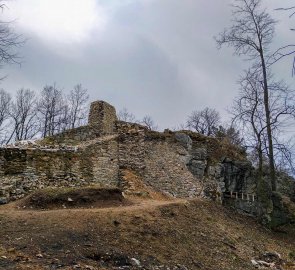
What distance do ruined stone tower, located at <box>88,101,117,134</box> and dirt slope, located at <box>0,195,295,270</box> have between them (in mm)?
7429

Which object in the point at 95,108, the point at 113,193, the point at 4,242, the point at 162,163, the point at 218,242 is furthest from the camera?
the point at 95,108

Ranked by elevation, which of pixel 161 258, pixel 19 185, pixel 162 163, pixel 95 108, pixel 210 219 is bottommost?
pixel 161 258

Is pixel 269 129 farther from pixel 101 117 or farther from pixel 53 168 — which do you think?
pixel 53 168

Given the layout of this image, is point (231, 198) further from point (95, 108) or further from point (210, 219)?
point (95, 108)

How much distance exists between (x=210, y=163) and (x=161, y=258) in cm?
1074

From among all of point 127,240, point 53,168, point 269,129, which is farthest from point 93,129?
→ point 127,240

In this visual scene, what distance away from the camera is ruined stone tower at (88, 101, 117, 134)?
21.7m

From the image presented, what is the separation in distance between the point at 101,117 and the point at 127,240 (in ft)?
38.7

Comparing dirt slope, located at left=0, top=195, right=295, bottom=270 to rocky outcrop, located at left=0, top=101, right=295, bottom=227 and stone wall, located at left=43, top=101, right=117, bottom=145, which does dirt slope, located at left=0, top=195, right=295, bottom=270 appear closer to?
rocky outcrop, located at left=0, top=101, right=295, bottom=227

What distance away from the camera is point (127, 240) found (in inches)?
420

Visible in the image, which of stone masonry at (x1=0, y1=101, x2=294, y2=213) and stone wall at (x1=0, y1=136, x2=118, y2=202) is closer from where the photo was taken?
stone wall at (x1=0, y1=136, x2=118, y2=202)

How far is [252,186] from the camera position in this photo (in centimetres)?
1977

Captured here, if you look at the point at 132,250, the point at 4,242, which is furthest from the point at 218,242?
the point at 4,242

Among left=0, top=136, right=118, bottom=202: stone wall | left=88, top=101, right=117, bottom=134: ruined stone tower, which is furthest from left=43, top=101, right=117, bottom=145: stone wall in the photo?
left=0, top=136, right=118, bottom=202: stone wall
